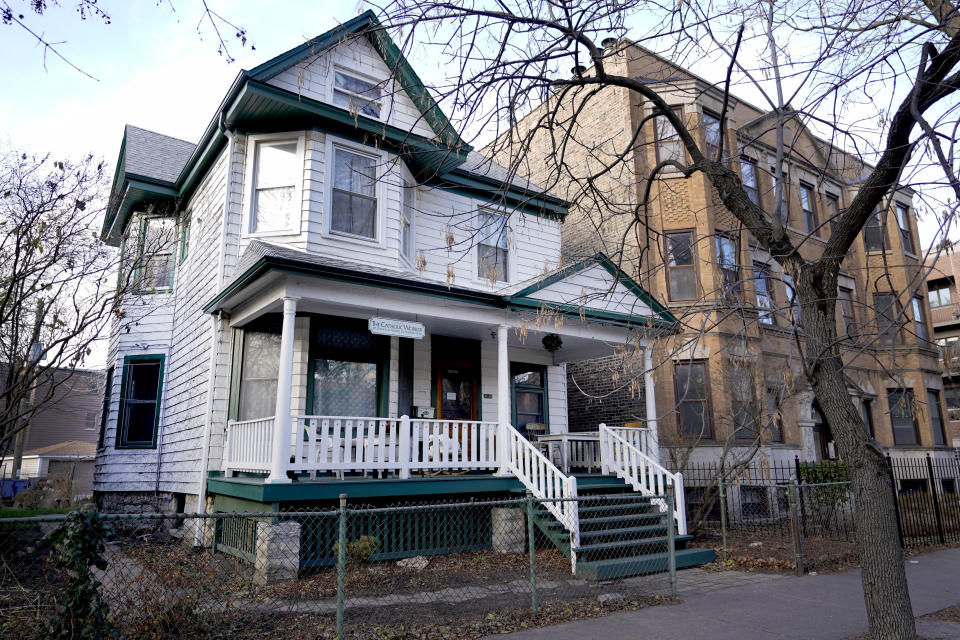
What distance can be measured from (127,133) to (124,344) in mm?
5162

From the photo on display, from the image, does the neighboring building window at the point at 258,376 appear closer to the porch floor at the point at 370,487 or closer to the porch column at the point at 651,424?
the porch floor at the point at 370,487

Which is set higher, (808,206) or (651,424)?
(808,206)

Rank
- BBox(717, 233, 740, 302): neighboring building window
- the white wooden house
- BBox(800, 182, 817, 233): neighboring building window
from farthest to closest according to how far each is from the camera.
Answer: BBox(800, 182, 817, 233): neighboring building window, the white wooden house, BBox(717, 233, 740, 302): neighboring building window

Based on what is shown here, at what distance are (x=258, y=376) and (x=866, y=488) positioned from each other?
8691mm

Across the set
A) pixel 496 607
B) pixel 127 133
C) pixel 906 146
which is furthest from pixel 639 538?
pixel 127 133

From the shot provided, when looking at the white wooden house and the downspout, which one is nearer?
the white wooden house

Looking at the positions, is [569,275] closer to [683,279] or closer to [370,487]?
[370,487]

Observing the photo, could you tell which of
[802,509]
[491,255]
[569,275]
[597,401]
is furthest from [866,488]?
[597,401]

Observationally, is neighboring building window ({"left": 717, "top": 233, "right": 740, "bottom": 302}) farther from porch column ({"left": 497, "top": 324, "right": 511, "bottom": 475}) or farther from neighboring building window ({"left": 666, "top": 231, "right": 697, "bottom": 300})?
porch column ({"left": 497, "top": 324, "right": 511, "bottom": 475})

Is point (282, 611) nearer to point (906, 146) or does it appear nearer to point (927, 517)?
point (906, 146)

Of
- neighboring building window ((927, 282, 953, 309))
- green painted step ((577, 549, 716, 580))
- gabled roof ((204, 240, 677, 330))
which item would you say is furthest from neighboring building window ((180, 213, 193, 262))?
neighboring building window ((927, 282, 953, 309))

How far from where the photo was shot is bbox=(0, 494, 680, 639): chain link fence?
4.75m

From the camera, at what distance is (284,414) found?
27.1 feet

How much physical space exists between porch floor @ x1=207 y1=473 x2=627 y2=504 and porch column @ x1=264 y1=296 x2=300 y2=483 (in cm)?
20
